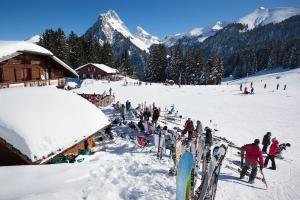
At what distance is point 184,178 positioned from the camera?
8.44 metres

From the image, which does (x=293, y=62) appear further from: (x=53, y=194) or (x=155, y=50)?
Result: (x=53, y=194)

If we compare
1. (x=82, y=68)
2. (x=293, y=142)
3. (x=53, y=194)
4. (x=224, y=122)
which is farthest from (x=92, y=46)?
(x=53, y=194)

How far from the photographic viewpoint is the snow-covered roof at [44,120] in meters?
10.9

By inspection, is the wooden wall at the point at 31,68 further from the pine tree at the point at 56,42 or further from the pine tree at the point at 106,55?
the pine tree at the point at 106,55

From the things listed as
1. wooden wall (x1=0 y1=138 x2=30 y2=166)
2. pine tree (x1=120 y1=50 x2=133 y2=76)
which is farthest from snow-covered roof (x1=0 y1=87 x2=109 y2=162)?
pine tree (x1=120 y1=50 x2=133 y2=76)

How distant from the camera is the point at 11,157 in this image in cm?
1145

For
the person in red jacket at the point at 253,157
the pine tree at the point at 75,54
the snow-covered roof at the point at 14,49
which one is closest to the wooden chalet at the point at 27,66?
the snow-covered roof at the point at 14,49

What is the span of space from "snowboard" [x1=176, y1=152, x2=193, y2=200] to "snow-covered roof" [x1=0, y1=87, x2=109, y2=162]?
5478mm

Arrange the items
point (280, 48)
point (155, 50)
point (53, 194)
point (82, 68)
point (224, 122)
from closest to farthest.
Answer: point (53, 194) → point (224, 122) → point (82, 68) → point (155, 50) → point (280, 48)

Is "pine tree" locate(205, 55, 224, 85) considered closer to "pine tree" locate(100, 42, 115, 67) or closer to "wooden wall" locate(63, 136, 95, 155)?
"pine tree" locate(100, 42, 115, 67)

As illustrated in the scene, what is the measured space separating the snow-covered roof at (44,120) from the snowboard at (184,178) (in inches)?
216

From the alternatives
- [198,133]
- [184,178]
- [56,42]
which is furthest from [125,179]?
[56,42]

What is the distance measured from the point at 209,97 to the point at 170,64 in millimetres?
42057

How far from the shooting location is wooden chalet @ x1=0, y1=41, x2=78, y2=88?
19.2m
